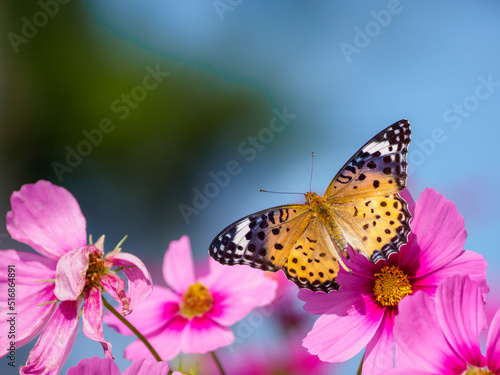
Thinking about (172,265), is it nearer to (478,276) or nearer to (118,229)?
(478,276)

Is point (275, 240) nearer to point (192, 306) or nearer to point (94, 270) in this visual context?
point (94, 270)

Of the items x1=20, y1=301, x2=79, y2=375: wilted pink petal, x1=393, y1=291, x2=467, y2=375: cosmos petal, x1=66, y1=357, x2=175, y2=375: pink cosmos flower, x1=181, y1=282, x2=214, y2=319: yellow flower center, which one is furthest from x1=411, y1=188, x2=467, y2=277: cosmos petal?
x1=181, y1=282, x2=214, y2=319: yellow flower center

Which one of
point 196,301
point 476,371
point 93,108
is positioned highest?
point 93,108

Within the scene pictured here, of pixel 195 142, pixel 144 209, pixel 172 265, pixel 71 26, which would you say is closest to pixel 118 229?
pixel 144 209

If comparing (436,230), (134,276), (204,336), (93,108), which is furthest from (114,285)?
(93,108)

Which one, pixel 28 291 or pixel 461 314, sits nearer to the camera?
pixel 461 314

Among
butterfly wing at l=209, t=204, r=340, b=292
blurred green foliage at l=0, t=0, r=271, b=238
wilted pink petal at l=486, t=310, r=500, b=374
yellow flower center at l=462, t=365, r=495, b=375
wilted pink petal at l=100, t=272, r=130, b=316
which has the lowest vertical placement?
yellow flower center at l=462, t=365, r=495, b=375

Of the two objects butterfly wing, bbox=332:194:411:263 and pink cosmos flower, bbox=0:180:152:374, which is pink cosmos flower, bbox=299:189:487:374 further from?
pink cosmos flower, bbox=0:180:152:374
